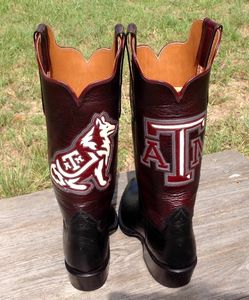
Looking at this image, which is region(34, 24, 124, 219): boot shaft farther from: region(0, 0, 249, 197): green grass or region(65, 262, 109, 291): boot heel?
region(0, 0, 249, 197): green grass

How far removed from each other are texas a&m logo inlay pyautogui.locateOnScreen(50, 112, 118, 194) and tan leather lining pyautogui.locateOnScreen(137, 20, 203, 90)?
0.78 ft

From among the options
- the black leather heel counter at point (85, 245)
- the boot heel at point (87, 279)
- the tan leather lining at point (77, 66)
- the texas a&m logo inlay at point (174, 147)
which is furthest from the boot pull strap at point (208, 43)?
the boot heel at point (87, 279)

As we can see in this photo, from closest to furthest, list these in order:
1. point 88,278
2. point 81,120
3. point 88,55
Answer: point 81,120
point 88,278
point 88,55

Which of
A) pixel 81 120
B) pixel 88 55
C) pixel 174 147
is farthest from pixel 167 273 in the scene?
pixel 88 55

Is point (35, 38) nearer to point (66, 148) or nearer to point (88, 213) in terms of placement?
point (66, 148)

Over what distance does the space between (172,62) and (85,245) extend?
591 millimetres

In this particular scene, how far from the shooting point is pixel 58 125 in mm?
1199

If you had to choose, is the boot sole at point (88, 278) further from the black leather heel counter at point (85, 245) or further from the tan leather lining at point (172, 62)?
the tan leather lining at point (172, 62)

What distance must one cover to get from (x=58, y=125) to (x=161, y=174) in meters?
0.31

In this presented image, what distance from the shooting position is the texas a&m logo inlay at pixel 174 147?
3.88ft

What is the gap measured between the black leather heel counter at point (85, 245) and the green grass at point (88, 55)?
874 millimetres

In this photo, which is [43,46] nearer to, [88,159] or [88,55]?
[88,159]

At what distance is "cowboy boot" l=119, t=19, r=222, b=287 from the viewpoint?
1.17 metres

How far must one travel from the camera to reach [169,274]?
4.24 ft
